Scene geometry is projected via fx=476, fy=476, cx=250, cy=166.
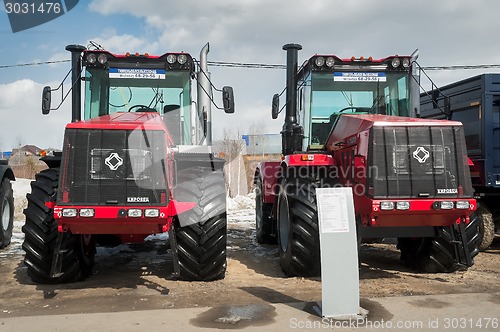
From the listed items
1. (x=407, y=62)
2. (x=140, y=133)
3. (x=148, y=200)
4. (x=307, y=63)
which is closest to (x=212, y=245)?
(x=148, y=200)

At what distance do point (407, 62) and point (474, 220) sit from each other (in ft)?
8.30

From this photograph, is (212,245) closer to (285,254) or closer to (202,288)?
(202,288)

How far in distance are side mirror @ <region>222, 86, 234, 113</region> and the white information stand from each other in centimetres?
242

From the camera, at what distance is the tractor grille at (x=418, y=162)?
544 centimetres

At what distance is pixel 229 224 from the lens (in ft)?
41.0

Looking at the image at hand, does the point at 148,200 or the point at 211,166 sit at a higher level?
the point at 211,166

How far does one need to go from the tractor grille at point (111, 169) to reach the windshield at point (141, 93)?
1.49 meters

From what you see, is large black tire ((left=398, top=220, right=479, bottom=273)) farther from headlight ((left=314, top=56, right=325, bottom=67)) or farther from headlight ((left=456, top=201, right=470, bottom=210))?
headlight ((left=314, top=56, right=325, bottom=67))

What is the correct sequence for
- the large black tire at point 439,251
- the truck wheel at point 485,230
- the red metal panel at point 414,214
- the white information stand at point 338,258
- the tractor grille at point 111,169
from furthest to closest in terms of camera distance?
the truck wheel at point 485,230 → the large black tire at point 439,251 → the red metal panel at point 414,214 → the tractor grille at point 111,169 → the white information stand at point 338,258

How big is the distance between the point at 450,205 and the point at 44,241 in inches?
187

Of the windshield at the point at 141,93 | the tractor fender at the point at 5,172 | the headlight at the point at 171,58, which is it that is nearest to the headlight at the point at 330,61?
the windshield at the point at 141,93

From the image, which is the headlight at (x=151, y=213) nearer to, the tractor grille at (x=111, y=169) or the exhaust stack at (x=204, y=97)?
the tractor grille at (x=111, y=169)

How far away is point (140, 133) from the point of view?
5.47m

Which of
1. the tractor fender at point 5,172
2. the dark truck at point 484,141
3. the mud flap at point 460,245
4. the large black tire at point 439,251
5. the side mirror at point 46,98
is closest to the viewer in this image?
the mud flap at point 460,245
